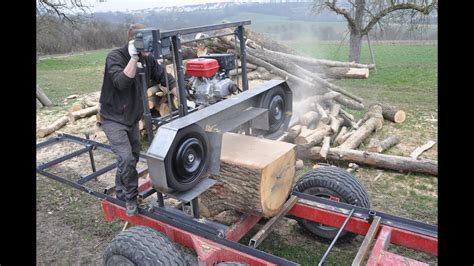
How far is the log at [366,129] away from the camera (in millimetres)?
5554

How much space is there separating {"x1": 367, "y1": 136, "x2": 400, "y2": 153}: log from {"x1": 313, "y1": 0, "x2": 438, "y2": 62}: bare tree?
25.2 ft

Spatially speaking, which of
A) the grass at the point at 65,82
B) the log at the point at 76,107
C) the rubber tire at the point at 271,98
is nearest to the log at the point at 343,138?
the rubber tire at the point at 271,98

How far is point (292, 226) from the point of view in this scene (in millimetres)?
3801

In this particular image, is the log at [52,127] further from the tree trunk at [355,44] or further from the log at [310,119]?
the tree trunk at [355,44]

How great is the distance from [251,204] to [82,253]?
182cm

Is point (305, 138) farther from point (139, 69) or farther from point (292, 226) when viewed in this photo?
point (139, 69)

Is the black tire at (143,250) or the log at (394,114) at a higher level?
the log at (394,114)

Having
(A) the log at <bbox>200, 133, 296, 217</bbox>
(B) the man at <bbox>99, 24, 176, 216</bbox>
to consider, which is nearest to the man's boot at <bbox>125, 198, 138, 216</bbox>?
(B) the man at <bbox>99, 24, 176, 216</bbox>

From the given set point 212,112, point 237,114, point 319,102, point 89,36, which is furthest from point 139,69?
point 89,36

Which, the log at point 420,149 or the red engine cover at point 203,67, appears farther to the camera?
the log at point 420,149

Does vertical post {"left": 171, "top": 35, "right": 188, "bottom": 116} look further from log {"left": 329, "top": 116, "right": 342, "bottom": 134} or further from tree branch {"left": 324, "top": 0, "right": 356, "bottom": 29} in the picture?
tree branch {"left": 324, "top": 0, "right": 356, "bottom": 29}

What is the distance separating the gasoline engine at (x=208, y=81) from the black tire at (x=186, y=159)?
0.57m

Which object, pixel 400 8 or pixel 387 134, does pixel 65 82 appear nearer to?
pixel 387 134

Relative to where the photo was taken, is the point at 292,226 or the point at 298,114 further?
the point at 298,114
